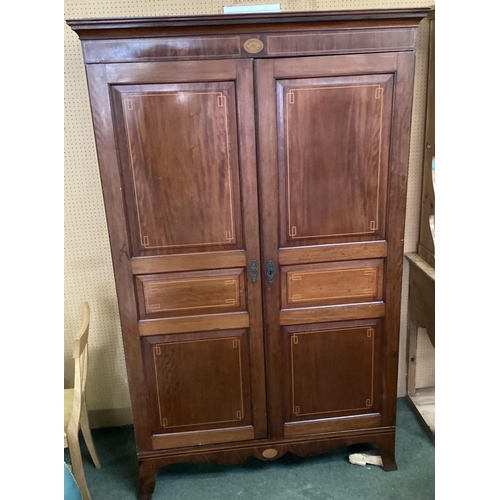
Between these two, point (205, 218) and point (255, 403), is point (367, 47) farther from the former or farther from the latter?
point (255, 403)

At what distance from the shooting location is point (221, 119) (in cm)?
155

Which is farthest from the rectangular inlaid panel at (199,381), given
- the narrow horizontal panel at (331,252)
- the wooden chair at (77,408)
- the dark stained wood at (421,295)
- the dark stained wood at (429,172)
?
the dark stained wood at (429,172)

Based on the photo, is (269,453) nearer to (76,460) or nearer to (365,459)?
(365,459)

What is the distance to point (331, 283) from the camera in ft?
5.74

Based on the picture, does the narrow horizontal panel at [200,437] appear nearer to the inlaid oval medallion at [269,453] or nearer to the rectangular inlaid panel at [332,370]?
the inlaid oval medallion at [269,453]

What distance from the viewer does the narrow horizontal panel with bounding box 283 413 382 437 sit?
1.91 meters

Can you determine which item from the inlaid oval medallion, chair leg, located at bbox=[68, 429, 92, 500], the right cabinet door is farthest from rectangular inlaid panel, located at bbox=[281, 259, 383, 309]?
chair leg, located at bbox=[68, 429, 92, 500]

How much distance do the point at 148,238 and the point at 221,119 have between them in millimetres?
491

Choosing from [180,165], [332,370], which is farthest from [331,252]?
[180,165]

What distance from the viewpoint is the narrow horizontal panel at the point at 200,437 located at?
6.13 feet

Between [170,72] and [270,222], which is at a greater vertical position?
[170,72]

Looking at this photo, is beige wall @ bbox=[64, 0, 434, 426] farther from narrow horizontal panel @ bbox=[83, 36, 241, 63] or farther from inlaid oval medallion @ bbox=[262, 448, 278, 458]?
inlaid oval medallion @ bbox=[262, 448, 278, 458]

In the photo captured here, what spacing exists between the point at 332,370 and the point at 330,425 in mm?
256

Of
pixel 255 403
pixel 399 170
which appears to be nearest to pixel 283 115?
pixel 399 170
